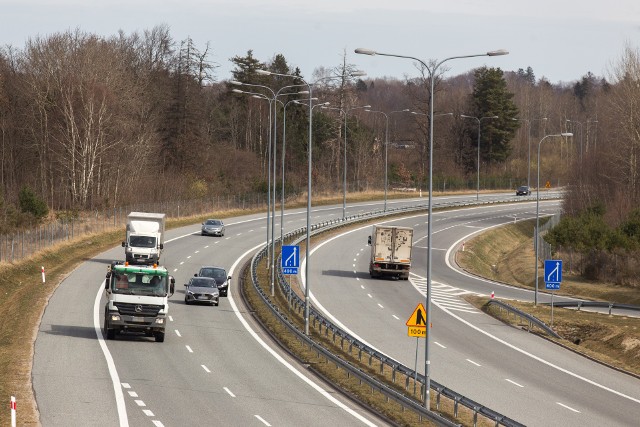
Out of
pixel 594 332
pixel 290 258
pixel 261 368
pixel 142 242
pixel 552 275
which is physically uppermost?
pixel 290 258

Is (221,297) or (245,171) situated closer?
(221,297)

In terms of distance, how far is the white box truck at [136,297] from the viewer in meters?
35.2

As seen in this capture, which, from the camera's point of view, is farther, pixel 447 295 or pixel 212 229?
pixel 212 229

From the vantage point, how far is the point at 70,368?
30.8m

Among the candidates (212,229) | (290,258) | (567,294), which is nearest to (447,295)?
(567,294)

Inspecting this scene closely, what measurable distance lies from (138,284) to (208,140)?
91917 millimetres

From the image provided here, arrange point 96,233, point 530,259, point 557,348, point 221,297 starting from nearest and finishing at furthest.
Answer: point 557,348 → point 221,297 → point 96,233 → point 530,259

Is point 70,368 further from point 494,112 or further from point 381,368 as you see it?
point 494,112

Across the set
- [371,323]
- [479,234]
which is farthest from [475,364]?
[479,234]

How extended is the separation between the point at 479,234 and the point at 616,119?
16919 millimetres

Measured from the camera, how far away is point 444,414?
26.7m

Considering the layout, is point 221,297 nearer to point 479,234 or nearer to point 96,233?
point 96,233

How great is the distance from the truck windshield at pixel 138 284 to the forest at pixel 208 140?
65.2 ft

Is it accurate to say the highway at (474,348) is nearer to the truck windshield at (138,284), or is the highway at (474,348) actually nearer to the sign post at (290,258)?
the sign post at (290,258)
